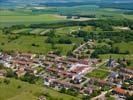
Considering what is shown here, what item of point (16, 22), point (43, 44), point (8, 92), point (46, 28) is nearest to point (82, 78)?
point (8, 92)

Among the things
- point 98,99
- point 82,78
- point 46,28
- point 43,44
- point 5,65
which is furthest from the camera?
point 46,28

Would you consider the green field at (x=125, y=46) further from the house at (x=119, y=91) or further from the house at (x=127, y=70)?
the house at (x=119, y=91)

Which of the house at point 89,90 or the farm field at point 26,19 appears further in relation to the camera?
the farm field at point 26,19

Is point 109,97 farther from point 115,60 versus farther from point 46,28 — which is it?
point 46,28

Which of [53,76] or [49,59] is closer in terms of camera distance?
[53,76]

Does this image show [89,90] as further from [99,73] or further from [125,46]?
[125,46]

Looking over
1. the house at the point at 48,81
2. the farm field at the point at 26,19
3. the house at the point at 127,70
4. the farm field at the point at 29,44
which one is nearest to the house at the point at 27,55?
the farm field at the point at 29,44

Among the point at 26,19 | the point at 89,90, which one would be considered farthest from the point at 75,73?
the point at 26,19
